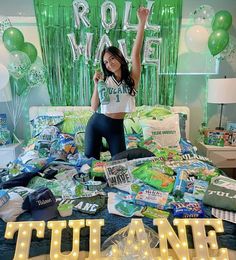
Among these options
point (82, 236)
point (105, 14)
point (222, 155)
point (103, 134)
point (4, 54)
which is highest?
point (105, 14)

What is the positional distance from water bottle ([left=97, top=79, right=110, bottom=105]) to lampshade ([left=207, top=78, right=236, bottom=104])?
1338mm

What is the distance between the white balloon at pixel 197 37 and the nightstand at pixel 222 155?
106cm

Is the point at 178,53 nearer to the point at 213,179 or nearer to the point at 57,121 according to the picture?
the point at 57,121

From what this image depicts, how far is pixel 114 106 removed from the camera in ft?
7.02

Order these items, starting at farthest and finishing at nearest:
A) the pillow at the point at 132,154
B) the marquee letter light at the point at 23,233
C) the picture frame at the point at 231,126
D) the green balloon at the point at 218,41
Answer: the picture frame at the point at 231,126
the green balloon at the point at 218,41
the pillow at the point at 132,154
the marquee letter light at the point at 23,233

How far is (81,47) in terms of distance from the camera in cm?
299

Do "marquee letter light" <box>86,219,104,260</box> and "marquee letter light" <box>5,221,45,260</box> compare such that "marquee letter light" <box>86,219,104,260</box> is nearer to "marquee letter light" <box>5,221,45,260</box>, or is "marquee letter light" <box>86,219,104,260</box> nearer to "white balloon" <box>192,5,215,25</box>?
"marquee letter light" <box>5,221,45,260</box>

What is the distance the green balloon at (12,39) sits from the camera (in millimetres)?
2695

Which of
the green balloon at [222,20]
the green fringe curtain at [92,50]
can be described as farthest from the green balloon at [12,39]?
the green balloon at [222,20]

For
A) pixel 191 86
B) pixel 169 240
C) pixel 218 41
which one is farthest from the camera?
pixel 191 86

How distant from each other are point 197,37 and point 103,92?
4.57 ft

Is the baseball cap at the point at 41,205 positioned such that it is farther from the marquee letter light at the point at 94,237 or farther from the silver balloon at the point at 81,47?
the silver balloon at the point at 81,47

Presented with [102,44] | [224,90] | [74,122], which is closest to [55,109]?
[74,122]

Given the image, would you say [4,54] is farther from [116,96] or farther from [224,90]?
[224,90]
